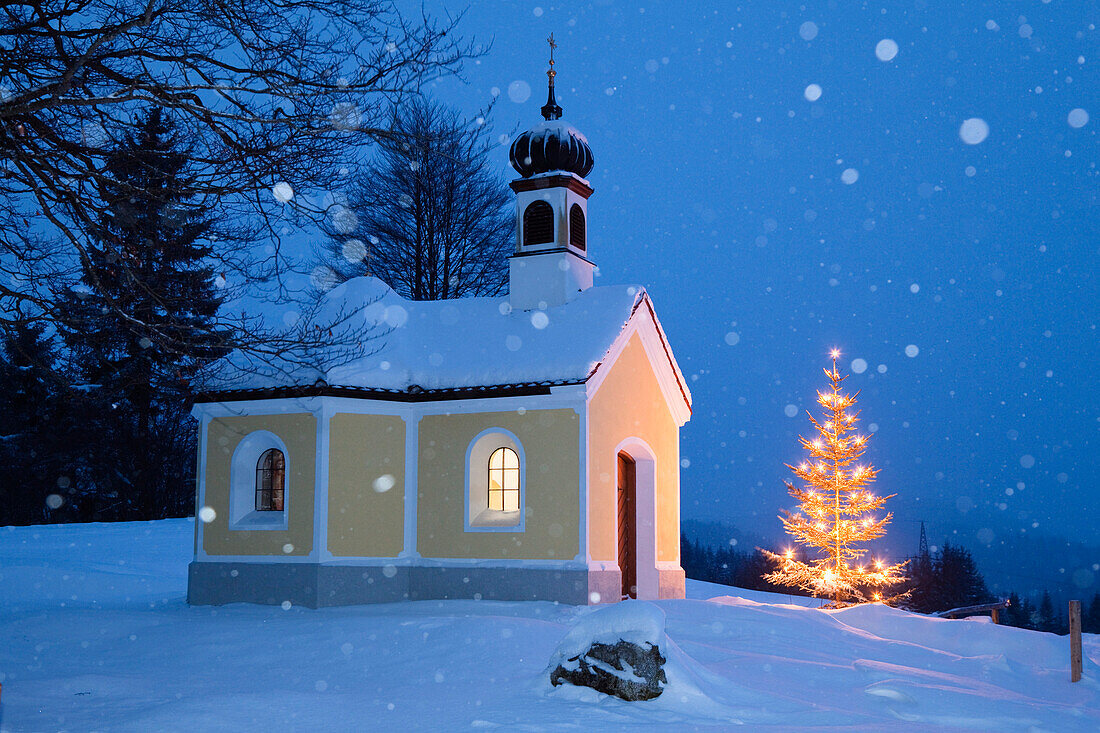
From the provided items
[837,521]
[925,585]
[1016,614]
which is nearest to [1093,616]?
[1016,614]

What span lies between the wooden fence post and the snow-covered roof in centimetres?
768

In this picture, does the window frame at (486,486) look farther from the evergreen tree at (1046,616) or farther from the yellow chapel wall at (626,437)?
the evergreen tree at (1046,616)

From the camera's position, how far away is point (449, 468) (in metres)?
16.5

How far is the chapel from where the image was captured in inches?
616

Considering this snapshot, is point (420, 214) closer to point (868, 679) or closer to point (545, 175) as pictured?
point (545, 175)

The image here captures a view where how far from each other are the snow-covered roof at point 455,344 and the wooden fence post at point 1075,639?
768cm

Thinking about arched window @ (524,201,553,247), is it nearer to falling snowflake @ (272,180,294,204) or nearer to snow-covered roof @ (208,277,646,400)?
snow-covered roof @ (208,277,646,400)

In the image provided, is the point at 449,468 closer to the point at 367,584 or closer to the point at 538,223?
the point at 367,584

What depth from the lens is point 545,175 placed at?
1861 cm

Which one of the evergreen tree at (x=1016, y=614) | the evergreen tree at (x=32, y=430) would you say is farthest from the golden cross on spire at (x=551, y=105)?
the evergreen tree at (x=1016, y=614)

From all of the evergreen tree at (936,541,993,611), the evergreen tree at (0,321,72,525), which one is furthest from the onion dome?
the evergreen tree at (936,541,993,611)

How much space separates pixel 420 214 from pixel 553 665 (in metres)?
21.3

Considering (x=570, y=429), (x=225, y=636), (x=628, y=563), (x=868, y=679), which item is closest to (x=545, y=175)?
(x=570, y=429)

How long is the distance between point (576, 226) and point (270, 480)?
25.5 feet
